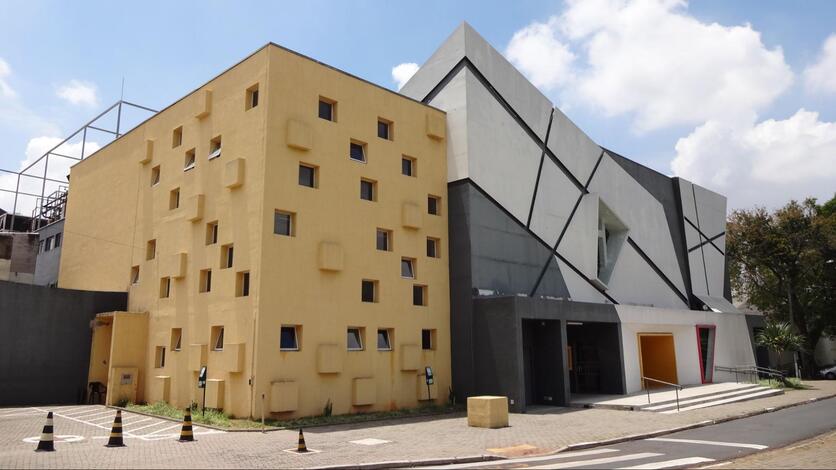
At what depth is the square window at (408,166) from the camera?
24.8m

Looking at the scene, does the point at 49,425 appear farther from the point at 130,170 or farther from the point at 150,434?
the point at 130,170

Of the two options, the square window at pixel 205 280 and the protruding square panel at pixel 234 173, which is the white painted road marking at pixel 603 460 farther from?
the square window at pixel 205 280

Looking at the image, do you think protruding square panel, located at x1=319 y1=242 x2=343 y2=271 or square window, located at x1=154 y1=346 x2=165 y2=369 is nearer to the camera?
protruding square panel, located at x1=319 y1=242 x2=343 y2=271

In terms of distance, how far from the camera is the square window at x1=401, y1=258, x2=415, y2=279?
78.2 feet

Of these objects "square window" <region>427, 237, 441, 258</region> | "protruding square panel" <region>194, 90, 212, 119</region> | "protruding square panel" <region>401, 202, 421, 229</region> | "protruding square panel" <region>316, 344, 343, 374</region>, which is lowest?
"protruding square panel" <region>316, 344, 343, 374</region>

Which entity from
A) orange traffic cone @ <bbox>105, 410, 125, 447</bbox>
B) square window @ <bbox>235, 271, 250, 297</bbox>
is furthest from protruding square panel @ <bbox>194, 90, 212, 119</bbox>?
orange traffic cone @ <bbox>105, 410, 125, 447</bbox>

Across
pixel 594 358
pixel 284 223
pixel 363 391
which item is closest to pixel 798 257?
pixel 594 358

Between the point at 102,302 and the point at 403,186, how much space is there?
14454 mm

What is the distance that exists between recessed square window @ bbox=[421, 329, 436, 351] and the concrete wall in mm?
13596

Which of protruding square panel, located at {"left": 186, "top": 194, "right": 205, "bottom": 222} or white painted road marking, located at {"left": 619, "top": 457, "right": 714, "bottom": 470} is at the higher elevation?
protruding square panel, located at {"left": 186, "top": 194, "right": 205, "bottom": 222}

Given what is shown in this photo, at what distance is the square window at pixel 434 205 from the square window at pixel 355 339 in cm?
646

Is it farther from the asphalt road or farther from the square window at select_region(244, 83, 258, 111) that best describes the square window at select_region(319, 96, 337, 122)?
the asphalt road

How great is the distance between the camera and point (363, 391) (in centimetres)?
2084

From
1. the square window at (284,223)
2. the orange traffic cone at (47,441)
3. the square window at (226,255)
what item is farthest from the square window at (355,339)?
the orange traffic cone at (47,441)
